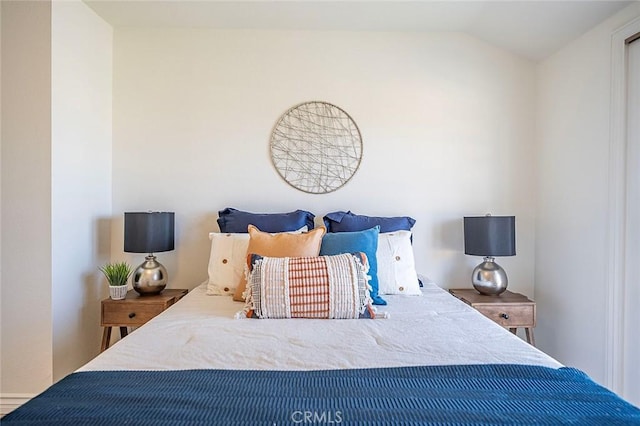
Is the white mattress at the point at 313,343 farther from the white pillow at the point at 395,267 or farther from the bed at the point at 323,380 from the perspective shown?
the white pillow at the point at 395,267

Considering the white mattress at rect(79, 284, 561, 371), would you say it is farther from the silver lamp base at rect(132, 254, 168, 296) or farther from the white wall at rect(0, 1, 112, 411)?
the white wall at rect(0, 1, 112, 411)

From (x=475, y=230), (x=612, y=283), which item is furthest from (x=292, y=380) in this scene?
(x=612, y=283)

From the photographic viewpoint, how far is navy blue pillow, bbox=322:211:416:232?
247 cm

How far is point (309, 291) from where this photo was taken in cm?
170

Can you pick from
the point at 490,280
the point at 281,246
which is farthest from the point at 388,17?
the point at 490,280

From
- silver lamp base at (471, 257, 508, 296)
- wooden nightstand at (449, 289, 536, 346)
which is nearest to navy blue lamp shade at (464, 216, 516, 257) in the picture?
silver lamp base at (471, 257, 508, 296)

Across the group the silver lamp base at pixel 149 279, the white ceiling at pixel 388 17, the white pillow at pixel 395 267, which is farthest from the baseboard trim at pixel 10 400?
the white ceiling at pixel 388 17

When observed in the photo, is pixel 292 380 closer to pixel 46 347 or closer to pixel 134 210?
pixel 46 347

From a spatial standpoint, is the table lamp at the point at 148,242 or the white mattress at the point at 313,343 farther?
the table lamp at the point at 148,242

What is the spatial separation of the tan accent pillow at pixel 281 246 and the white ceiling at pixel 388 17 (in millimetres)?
1505

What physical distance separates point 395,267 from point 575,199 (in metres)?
1.26

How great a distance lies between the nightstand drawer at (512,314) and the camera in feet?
7.66

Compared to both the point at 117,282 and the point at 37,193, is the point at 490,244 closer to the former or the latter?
the point at 117,282

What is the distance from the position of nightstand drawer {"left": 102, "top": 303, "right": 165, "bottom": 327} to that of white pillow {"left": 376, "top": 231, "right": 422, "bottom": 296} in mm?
1417
